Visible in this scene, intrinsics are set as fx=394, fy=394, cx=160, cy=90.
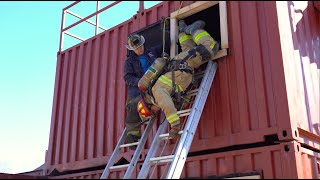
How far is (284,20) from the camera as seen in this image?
17.0ft

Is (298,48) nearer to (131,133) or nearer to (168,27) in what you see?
(168,27)

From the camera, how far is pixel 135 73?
5.86 m

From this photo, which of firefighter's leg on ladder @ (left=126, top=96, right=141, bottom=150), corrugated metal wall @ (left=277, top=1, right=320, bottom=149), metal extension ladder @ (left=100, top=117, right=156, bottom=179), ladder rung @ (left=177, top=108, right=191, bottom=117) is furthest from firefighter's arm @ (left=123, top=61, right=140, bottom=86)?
corrugated metal wall @ (left=277, top=1, right=320, bottom=149)

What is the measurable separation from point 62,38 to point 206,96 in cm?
454

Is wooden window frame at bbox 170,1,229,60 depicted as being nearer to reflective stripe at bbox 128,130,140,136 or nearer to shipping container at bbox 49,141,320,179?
reflective stripe at bbox 128,130,140,136

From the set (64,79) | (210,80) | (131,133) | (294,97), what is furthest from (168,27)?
(64,79)

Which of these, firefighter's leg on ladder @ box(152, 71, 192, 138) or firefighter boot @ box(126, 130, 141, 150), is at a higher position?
firefighter's leg on ladder @ box(152, 71, 192, 138)

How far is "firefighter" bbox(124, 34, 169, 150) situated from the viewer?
5.66m

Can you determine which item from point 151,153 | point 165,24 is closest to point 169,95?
point 151,153

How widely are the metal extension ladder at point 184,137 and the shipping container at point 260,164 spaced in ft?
0.54

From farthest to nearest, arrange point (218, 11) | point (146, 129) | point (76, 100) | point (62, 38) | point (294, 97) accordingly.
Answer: point (62, 38), point (76, 100), point (218, 11), point (146, 129), point (294, 97)

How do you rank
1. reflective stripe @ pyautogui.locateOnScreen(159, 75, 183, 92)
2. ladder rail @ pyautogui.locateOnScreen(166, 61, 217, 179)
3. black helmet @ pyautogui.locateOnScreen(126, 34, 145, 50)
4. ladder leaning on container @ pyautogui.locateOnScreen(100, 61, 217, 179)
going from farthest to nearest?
1. black helmet @ pyautogui.locateOnScreen(126, 34, 145, 50)
2. reflective stripe @ pyautogui.locateOnScreen(159, 75, 183, 92)
3. ladder leaning on container @ pyautogui.locateOnScreen(100, 61, 217, 179)
4. ladder rail @ pyautogui.locateOnScreen(166, 61, 217, 179)

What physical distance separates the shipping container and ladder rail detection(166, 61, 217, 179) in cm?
26

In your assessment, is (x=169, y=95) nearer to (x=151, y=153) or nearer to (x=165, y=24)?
(x=151, y=153)
